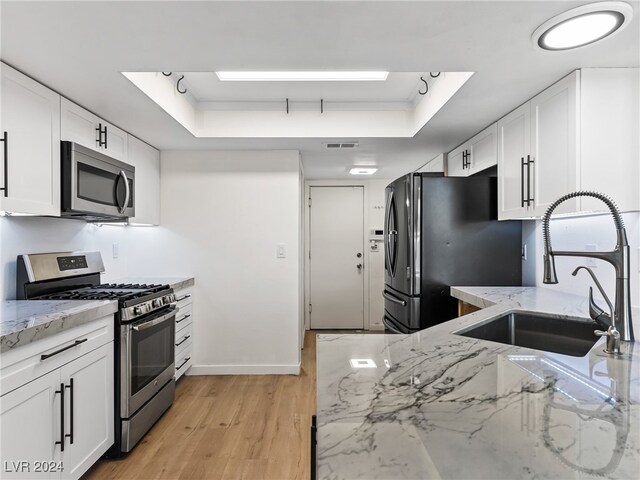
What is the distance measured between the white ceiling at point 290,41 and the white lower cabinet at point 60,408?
1.28 meters

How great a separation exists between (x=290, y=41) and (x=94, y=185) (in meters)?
1.59

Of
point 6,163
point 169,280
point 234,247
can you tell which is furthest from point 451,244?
point 6,163

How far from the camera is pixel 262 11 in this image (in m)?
1.39

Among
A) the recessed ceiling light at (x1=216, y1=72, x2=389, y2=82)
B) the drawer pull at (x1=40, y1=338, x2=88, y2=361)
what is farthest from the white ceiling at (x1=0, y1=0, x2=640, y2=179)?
the drawer pull at (x1=40, y1=338, x2=88, y2=361)

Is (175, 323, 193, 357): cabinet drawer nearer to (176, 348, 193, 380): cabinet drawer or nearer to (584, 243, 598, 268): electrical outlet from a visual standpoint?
(176, 348, 193, 380): cabinet drawer

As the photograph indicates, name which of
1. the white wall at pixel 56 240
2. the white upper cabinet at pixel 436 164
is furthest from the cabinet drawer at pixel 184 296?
the white upper cabinet at pixel 436 164

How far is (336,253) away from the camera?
537 centimetres

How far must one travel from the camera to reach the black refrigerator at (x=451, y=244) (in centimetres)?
274

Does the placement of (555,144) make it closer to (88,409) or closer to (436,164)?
(436,164)

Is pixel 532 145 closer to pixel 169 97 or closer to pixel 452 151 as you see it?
pixel 452 151

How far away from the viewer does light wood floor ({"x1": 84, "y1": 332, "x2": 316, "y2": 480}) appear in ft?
6.77

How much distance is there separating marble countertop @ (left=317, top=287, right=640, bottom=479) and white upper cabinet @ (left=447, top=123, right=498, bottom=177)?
6.00 feet

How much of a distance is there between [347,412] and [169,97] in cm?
248

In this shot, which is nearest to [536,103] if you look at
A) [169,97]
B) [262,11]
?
[262,11]
